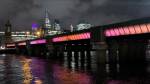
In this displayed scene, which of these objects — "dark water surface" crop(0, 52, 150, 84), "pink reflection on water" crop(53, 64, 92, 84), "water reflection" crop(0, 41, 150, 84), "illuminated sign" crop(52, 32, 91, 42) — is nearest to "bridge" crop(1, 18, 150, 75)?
"illuminated sign" crop(52, 32, 91, 42)

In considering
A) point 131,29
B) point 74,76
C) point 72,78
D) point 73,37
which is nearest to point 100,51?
point 131,29

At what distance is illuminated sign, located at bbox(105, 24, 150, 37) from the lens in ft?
271

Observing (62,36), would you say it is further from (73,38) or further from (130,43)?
(130,43)

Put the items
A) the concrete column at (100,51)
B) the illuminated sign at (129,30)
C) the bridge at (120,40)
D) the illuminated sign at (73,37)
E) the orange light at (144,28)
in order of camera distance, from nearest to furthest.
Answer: the orange light at (144,28)
the illuminated sign at (129,30)
the bridge at (120,40)
the concrete column at (100,51)
the illuminated sign at (73,37)

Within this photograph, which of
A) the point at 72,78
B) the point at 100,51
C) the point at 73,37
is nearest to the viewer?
the point at 72,78

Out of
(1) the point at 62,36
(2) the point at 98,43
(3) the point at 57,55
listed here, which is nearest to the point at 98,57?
(2) the point at 98,43

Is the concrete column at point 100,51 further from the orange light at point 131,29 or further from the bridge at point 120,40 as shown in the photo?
the orange light at point 131,29

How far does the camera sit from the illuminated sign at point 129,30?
271 feet

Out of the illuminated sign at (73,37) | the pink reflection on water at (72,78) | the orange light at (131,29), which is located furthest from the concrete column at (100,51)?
the pink reflection on water at (72,78)

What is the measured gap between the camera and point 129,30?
90.5 metres

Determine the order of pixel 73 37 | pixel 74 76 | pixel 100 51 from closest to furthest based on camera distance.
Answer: pixel 74 76 → pixel 100 51 → pixel 73 37

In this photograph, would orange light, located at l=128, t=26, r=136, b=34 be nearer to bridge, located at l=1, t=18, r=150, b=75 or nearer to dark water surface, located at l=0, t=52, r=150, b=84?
bridge, located at l=1, t=18, r=150, b=75

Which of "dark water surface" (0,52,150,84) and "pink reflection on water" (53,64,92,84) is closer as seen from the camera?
"pink reflection on water" (53,64,92,84)

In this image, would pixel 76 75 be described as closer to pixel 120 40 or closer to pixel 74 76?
pixel 74 76
